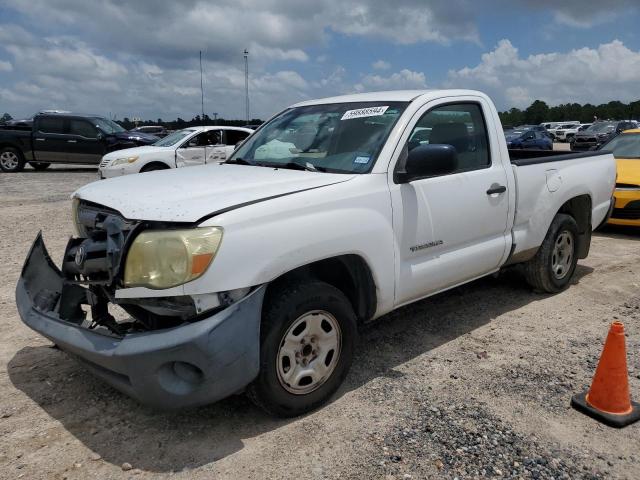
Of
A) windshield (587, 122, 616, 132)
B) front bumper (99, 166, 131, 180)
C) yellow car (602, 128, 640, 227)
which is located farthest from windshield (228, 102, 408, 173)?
windshield (587, 122, 616, 132)

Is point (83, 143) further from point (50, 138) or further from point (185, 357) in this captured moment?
point (185, 357)

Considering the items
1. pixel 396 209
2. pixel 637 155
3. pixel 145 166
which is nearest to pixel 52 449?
pixel 396 209

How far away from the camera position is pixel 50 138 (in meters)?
17.3

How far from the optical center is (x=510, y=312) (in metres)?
5.00

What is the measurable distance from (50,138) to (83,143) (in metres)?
1.00

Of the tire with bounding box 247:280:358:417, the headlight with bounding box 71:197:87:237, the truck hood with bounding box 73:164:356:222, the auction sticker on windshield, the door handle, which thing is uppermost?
the auction sticker on windshield

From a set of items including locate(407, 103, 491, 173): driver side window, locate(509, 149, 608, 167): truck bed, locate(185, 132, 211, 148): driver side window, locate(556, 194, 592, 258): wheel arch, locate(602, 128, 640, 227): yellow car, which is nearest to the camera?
locate(407, 103, 491, 173): driver side window

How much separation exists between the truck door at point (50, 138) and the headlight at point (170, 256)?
16.6 m

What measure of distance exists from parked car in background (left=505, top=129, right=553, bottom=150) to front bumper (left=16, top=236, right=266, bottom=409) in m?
23.1

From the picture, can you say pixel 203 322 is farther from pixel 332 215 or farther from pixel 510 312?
pixel 510 312

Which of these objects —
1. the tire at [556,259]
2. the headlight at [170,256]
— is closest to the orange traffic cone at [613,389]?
the tire at [556,259]

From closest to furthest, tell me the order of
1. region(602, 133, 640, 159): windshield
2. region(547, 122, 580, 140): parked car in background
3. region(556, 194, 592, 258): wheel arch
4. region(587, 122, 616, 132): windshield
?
region(556, 194, 592, 258): wheel arch < region(602, 133, 640, 159): windshield < region(587, 122, 616, 132): windshield < region(547, 122, 580, 140): parked car in background

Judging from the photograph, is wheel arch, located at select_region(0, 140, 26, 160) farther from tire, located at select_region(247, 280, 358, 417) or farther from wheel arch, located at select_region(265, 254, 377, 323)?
tire, located at select_region(247, 280, 358, 417)

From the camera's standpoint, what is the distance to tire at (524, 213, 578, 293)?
5.16 meters
